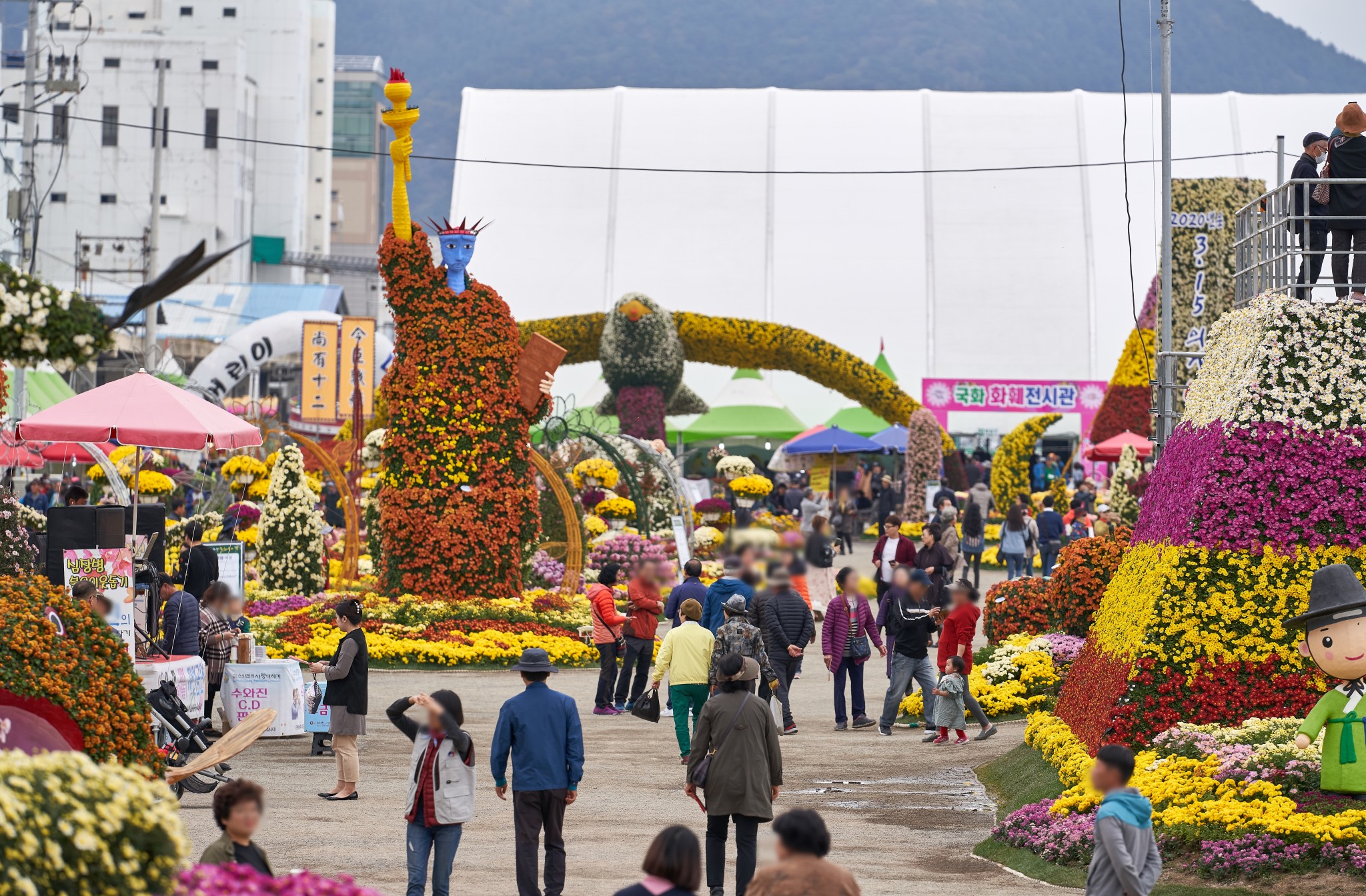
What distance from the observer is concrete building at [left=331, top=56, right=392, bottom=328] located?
11350 centimetres

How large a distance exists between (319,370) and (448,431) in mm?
12318

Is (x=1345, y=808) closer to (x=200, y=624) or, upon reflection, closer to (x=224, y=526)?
(x=200, y=624)

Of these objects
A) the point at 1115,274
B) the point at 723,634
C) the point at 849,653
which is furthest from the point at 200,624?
the point at 1115,274

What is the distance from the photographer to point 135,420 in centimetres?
1416

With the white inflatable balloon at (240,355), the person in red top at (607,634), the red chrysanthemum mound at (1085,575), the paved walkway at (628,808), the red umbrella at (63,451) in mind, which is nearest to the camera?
the paved walkway at (628,808)

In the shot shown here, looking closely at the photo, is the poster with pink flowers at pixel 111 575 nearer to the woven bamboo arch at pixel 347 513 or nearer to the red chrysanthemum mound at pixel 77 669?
the red chrysanthemum mound at pixel 77 669

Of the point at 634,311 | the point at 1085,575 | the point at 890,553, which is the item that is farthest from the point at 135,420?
the point at 634,311

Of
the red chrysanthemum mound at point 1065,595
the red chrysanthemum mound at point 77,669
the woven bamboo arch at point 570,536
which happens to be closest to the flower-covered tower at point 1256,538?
the red chrysanthemum mound at point 1065,595

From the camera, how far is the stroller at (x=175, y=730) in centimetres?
1194

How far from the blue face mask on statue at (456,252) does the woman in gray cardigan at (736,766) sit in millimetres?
11272

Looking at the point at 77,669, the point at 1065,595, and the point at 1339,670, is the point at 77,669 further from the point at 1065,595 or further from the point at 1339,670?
the point at 1065,595

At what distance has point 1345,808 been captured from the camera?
9070 mm

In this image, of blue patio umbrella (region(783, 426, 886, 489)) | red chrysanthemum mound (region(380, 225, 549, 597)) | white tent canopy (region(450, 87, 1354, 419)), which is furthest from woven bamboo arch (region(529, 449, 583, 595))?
white tent canopy (region(450, 87, 1354, 419))

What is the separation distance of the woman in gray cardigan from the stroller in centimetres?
434
